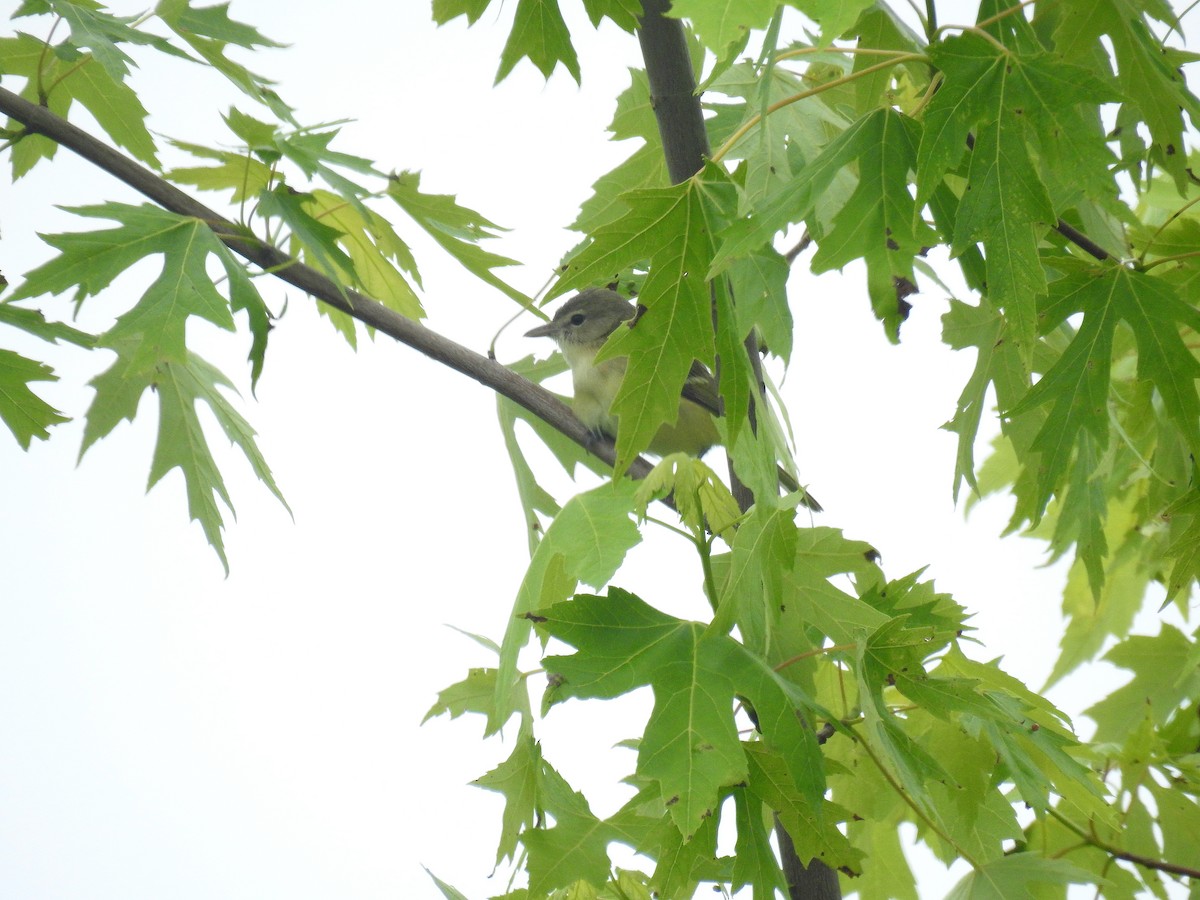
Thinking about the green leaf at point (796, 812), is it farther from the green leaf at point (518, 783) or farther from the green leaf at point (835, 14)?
the green leaf at point (835, 14)

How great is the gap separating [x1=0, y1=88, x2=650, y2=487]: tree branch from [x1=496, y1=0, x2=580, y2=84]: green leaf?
0.33 meters

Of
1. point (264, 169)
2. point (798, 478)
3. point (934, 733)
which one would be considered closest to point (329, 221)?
point (264, 169)

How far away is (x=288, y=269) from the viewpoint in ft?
4.48

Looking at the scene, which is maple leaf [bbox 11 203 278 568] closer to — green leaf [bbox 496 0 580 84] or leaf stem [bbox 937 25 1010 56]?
green leaf [bbox 496 0 580 84]

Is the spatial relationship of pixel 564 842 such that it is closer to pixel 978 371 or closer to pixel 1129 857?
pixel 1129 857

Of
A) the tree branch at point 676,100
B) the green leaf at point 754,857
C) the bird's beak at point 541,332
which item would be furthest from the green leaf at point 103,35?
the bird's beak at point 541,332

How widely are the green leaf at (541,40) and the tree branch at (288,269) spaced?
13.2 inches

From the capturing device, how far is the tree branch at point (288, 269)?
4.28 ft

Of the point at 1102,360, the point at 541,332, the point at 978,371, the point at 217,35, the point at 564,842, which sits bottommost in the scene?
the point at 564,842

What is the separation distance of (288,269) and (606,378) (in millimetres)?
1105

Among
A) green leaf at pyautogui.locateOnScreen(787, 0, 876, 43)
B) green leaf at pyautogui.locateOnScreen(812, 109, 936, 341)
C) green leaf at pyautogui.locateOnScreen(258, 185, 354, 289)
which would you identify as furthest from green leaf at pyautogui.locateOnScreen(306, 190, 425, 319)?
green leaf at pyautogui.locateOnScreen(787, 0, 876, 43)

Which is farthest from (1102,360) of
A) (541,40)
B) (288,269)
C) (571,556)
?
(288,269)

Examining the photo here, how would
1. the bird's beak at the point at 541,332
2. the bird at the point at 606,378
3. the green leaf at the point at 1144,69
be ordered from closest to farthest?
1. the green leaf at the point at 1144,69
2. the bird at the point at 606,378
3. the bird's beak at the point at 541,332

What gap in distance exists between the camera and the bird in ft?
7.39
